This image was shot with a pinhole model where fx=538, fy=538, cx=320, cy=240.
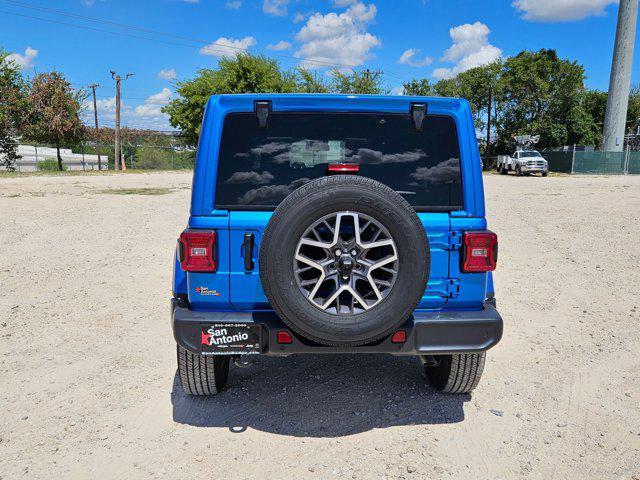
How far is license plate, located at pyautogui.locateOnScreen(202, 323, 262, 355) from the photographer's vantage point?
300 cm

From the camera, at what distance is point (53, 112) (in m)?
37.3

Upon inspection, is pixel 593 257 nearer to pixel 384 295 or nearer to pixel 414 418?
pixel 414 418

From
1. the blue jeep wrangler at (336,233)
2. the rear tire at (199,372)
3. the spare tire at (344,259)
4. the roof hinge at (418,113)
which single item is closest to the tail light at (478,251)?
the blue jeep wrangler at (336,233)

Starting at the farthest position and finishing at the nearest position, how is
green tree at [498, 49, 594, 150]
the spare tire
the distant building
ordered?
green tree at [498, 49, 594, 150], the distant building, the spare tire

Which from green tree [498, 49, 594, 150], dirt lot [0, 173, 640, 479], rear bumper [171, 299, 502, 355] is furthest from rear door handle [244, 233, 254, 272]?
green tree [498, 49, 594, 150]

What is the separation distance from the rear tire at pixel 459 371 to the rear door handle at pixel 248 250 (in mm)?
1503

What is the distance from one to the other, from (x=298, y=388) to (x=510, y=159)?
126 ft

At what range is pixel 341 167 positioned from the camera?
310cm

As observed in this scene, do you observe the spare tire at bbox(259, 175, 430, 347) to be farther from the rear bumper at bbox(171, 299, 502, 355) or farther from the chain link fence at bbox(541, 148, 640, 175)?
the chain link fence at bbox(541, 148, 640, 175)

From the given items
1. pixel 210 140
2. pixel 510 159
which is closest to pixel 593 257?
pixel 210 140

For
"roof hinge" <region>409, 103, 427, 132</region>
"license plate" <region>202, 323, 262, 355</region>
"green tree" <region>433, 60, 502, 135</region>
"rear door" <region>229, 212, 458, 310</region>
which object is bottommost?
"license plate" <region>202, 323, 262, 355</region>

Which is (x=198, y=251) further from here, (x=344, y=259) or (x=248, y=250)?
(x=344, y=259)

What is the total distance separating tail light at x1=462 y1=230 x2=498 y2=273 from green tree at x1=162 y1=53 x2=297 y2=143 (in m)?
41.3

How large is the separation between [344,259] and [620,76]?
47.0m
